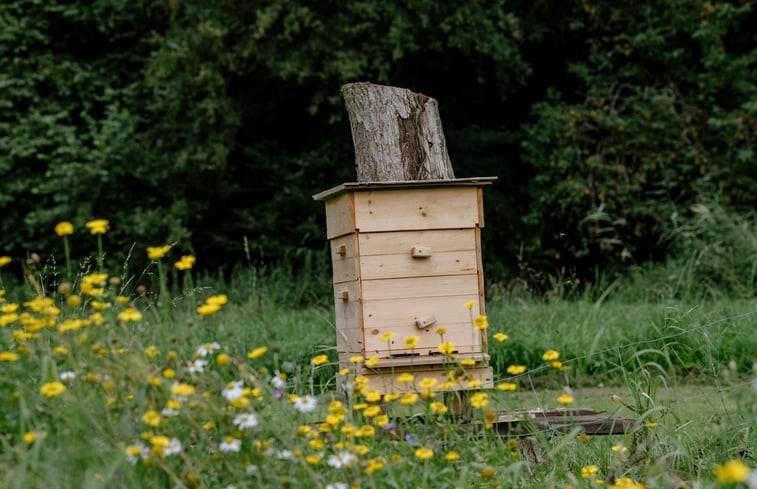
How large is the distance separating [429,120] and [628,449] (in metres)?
2.19

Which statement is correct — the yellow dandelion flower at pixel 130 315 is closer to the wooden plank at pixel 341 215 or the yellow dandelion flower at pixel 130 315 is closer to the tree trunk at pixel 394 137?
the wooden plank at pixel 341 215

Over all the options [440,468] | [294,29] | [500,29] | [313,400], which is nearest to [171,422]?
[313,400]

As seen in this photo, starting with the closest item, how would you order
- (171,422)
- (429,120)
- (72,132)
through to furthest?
(171,422)
(429,120)
(72,132)

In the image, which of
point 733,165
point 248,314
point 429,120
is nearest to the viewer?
point 429,120

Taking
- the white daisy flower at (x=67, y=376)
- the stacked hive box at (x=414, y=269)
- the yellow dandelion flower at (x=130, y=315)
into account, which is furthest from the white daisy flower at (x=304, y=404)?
the stacked hive box at (x=414, y=269)

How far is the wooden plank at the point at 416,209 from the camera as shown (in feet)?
14.5

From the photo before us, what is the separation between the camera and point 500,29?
496 inches

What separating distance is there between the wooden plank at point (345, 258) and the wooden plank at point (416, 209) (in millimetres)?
117

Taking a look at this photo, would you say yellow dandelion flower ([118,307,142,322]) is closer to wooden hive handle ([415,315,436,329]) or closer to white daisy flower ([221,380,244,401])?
white daisy flower ([221,380,244,401])

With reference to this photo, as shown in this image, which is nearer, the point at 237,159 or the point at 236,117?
the point at 236,117

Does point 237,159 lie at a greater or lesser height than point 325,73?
lesser

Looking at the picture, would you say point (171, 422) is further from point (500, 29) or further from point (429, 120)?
point (500, 29)

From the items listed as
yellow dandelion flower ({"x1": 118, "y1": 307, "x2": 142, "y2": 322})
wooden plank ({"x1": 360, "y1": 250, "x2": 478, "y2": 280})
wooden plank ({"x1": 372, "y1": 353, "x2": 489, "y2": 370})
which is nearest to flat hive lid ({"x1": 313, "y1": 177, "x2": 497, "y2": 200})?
wooden plank ({"x1": 360, "y1": 250, "x2": 478, "y2": 280})

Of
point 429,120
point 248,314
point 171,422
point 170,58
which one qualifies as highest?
point 170,58
